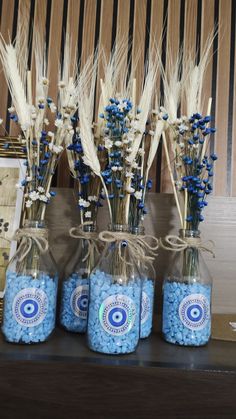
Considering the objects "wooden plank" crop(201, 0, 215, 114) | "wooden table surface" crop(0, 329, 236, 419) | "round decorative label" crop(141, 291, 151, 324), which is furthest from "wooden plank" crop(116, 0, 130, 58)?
"wooden table surface" crop(0, 329, 236, 419)

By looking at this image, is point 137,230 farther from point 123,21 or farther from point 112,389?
point 123,21

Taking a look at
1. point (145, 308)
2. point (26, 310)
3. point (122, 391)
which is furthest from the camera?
point (145, 308)

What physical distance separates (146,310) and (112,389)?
30 centimetres

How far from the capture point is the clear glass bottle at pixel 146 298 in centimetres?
116

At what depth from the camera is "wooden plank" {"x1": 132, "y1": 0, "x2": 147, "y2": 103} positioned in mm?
1556

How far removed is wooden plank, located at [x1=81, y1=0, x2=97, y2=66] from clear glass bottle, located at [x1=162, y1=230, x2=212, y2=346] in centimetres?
82

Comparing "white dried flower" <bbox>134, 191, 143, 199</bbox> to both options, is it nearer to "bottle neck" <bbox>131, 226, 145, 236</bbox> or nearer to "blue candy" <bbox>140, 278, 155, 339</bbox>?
"bottle neck" <bbox>131, 226, 145, 236</bbox>

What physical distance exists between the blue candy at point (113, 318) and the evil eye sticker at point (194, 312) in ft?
0.48

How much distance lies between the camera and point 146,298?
1.18 metres

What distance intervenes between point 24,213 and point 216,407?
752 millimetres

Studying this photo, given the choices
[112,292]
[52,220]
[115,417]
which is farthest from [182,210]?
[115,417]

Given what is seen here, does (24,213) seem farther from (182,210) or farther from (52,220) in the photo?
(182,210)

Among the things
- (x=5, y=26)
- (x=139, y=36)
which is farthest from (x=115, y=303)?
(x=5, y=26)

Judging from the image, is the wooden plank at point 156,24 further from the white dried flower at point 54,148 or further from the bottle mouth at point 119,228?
the bottle mouth at point 119,228
